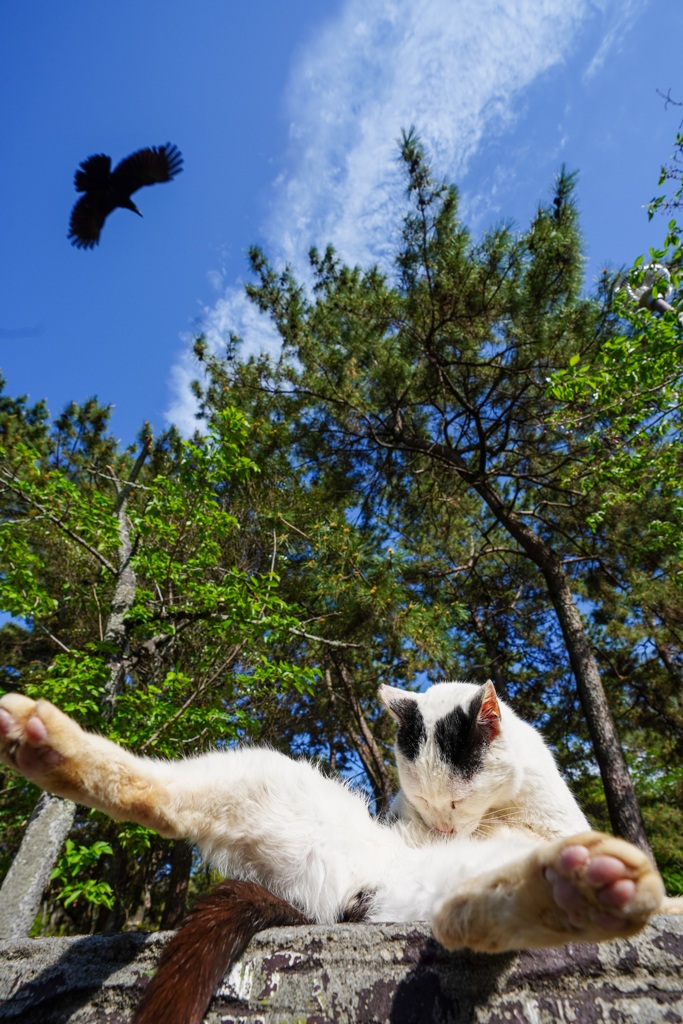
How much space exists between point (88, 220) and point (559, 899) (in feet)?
25.0

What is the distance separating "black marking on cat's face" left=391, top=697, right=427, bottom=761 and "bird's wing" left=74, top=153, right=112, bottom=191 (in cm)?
717

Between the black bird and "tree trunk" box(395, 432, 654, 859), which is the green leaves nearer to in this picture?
"tree trunk" box(395, 432, 654, 859)

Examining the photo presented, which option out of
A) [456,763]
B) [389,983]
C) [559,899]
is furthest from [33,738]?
[456,763]

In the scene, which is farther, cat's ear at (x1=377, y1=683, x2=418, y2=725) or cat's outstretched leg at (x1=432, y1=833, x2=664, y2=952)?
cat's ear at (x1=377, y1=683, x2=418, y2=725)

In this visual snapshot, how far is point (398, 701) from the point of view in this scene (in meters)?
2.08

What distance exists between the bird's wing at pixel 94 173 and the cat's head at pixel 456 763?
23.9 feet

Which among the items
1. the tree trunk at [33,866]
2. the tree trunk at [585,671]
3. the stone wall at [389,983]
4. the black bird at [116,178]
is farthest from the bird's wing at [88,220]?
the stone wall at [389,983]

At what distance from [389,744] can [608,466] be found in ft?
24.7

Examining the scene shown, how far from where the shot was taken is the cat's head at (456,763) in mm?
1632

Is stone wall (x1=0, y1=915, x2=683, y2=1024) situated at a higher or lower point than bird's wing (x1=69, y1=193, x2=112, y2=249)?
lower

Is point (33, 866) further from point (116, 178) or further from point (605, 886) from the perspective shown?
point (116, 178)

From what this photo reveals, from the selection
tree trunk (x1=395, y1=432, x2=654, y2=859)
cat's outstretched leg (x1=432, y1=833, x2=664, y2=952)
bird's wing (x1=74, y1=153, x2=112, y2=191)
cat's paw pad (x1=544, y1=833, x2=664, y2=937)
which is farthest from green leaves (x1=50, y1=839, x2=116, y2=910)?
bird's wing (x1=74, y1=153, x2=112, y2=191)

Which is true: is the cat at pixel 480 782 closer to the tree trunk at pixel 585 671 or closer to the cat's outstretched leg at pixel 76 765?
the cat's outstretched leg at pixel 76 765

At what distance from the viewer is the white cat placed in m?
1.10
